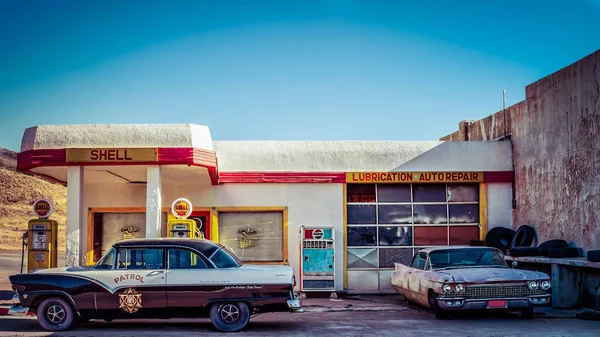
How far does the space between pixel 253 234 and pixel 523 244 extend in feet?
23.1

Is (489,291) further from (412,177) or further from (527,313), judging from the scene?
(412,177)

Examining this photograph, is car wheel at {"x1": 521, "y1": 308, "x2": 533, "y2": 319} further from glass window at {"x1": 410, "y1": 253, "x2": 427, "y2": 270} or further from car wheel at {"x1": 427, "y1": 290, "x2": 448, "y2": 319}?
glass window at {"x1": 410, "y1": 253, "x2": 427, "y2": 270}

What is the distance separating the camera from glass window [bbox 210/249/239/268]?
11.9 metres

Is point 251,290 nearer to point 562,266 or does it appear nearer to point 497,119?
point 562,266

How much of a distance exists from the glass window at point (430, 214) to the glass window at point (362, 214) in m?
1.19

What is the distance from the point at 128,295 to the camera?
38.2 ft

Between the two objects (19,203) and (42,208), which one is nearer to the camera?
(42,208)

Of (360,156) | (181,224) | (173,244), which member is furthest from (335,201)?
(173,244)

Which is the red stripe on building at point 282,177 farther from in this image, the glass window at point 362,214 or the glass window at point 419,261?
the glass window at point 419,261

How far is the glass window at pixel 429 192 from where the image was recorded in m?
18.9

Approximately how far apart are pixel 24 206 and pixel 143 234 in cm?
4159

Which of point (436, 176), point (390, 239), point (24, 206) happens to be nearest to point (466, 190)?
point (436, 176)

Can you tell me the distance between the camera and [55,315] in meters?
11.8

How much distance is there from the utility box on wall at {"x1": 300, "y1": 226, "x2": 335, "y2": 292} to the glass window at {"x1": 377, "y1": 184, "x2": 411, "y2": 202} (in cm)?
203
